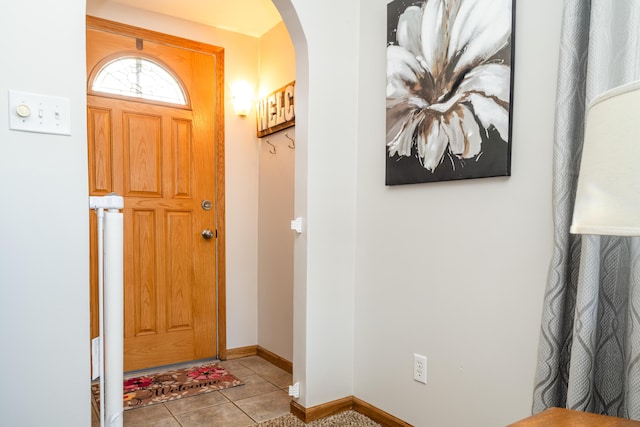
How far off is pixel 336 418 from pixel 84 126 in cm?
166

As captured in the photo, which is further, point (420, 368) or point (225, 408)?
point (225, 408)

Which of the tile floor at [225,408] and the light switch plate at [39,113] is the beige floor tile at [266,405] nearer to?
the tile floor at [225,408]

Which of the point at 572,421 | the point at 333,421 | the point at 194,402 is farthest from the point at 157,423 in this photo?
the point at 572,421

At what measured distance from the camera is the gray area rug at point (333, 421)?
193 cm

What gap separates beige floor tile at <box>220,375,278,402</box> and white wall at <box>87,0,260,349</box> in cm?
49

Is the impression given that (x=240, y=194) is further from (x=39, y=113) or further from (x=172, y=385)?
(x=39, y=113)

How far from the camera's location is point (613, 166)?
596 mm

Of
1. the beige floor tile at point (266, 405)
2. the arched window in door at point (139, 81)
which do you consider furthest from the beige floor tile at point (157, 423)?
the arched window in door at point (139, 81)

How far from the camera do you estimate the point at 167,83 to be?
109 inches

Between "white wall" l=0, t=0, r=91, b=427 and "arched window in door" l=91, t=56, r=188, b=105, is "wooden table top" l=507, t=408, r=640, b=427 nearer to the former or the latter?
"white wall" l=0, t=0, r=91, b=427

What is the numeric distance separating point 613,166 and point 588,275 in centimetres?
56

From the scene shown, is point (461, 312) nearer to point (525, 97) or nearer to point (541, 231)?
point (541, 231)

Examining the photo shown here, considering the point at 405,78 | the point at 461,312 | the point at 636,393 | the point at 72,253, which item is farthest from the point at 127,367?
the point at 636,393

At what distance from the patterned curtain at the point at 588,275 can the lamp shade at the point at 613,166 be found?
475 mm
